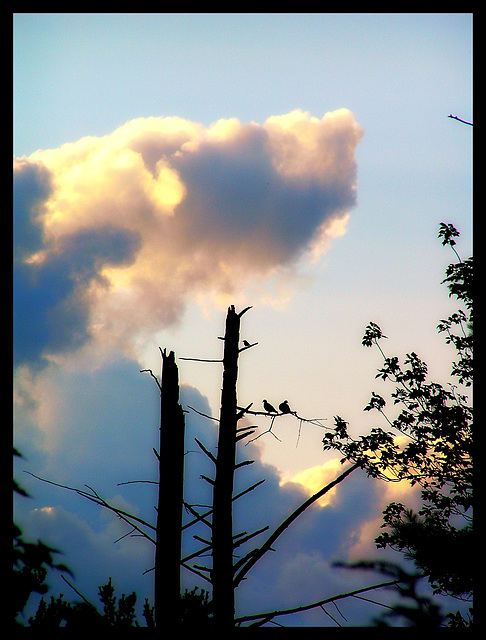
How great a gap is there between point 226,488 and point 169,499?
880mm

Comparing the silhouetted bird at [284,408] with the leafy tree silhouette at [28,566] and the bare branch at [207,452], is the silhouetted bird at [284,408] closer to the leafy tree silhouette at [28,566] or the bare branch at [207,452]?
the bare branch at [207,452]

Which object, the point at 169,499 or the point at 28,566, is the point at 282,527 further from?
the point at 28,566

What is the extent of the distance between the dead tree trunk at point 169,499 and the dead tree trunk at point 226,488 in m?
0.58

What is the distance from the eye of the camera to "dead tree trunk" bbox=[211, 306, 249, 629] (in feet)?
21.8

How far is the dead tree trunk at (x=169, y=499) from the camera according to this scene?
6844 millimetres

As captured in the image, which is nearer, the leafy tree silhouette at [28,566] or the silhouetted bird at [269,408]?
the leafy tree silhouette at [28,566]

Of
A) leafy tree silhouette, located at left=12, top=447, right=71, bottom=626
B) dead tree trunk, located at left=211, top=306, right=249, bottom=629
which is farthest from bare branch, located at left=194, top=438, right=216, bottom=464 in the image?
leafy tree silhouette, located at left=12, top=447, right=71, bottom=626

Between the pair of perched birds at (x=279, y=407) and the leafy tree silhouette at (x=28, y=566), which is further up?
the pair of perched birds at (x=279, y=407)

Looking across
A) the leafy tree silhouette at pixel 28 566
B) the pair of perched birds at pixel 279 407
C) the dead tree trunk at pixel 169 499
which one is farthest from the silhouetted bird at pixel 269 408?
the leafy tree silhouette at pixel 28 566

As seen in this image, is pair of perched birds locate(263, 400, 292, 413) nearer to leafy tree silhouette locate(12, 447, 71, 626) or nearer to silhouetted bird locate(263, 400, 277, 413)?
silhouetted bird locate(263, 400, 277, 413)
